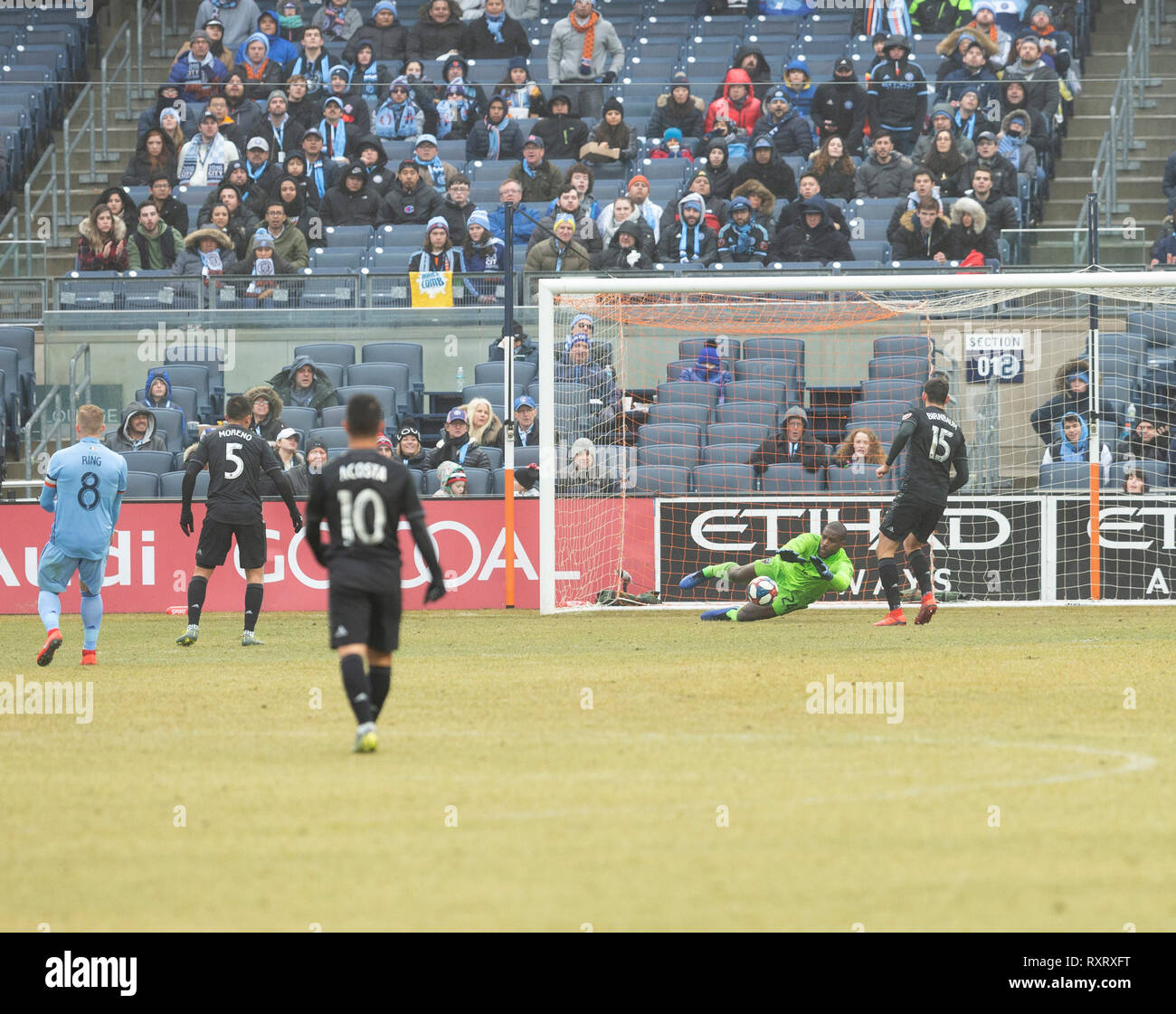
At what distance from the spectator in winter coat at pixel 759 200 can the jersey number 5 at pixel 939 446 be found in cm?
650

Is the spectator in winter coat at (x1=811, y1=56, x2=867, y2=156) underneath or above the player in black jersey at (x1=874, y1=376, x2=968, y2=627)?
above

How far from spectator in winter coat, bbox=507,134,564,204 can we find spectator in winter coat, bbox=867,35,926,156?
13.6 feet

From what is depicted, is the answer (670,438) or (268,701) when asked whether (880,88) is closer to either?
(670,438)

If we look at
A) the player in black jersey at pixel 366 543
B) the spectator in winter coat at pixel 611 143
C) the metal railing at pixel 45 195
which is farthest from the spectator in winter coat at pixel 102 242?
the player in black jersey at pixel 366 543

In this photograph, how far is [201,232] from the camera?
70.1 feet

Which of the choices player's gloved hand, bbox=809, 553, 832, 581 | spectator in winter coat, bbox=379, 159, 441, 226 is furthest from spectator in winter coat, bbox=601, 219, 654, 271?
player's gloved hand, bbox=809, 553, 832, 581

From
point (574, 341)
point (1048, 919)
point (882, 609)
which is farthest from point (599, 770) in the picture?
point (574, 341)

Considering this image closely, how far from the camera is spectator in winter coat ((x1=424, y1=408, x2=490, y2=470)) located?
18.9 m

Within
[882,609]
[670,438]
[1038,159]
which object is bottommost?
[882,609]

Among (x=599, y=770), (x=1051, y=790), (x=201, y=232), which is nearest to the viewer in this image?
(x=1051, y=790)

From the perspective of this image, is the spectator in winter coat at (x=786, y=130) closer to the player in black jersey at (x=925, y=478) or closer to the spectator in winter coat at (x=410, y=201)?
the spectator in winter coat at (x=410, y=201)

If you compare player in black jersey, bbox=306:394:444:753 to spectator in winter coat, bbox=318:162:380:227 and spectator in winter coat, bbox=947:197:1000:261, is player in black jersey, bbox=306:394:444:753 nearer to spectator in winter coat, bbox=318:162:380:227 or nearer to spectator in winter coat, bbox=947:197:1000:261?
spectator in winter coat, bbox=947:197:1000:261

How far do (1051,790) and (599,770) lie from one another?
191cm

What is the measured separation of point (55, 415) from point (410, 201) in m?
5.43
